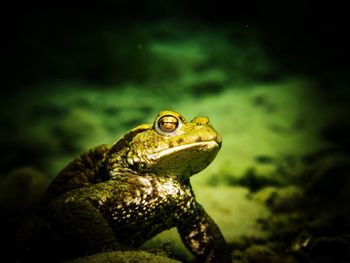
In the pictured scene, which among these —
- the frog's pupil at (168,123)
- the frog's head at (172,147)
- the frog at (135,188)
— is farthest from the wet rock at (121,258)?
the frog's pupil at (168,123)

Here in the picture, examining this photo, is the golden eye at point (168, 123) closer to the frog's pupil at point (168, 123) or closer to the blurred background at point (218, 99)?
the frog's pupil at point (168, 123)

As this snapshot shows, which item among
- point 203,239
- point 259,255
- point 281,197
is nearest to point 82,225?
point 203,239

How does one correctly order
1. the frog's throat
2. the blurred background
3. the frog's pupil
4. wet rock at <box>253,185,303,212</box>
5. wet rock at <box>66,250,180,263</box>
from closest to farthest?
wet rock at <box>66,250,180,263</box> → the frog's throat → the frog's pupil → the blurred background → wet rock at <box>253,185,303,212</box>

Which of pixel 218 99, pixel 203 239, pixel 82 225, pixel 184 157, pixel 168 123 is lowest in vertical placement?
pixel 82 225

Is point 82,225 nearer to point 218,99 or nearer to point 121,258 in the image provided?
point 121,258

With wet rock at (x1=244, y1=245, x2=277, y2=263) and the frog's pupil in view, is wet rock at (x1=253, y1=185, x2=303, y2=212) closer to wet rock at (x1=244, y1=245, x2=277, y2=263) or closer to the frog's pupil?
wet rock at (x1=244, y1=245, x2=277, y2=263)

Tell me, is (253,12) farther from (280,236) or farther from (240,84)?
(280,236)

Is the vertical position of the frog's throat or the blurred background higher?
the blurred background

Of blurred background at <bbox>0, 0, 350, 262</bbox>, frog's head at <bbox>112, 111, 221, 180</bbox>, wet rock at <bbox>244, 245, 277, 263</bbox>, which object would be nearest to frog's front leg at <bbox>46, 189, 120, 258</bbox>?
frog's head at <bbox>112, 111, 221, 180</bbox>

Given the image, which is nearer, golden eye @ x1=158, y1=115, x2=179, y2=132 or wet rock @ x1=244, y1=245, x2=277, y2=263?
golden eye @ x1=158, y1=115, x2=179, y2=132
